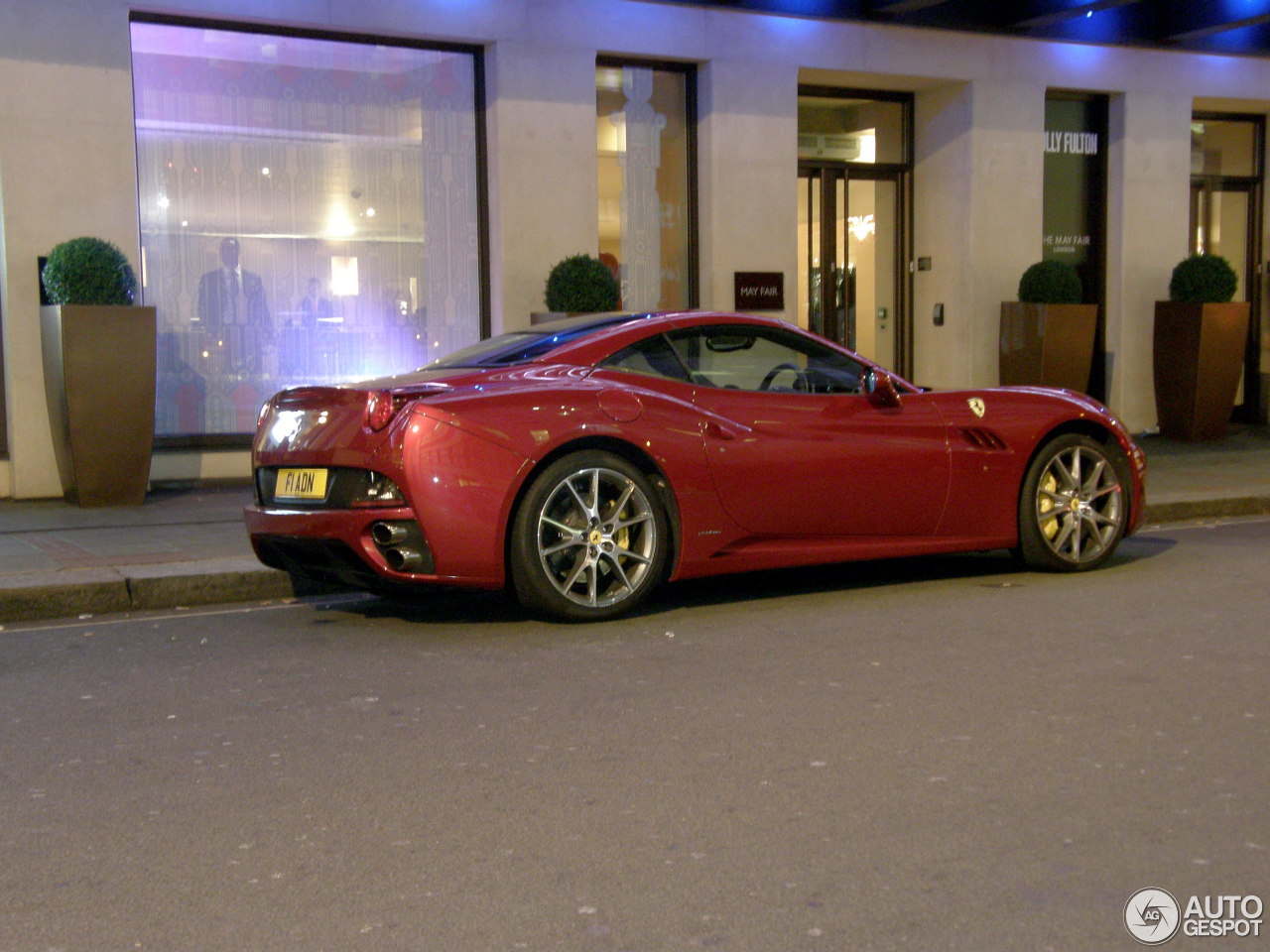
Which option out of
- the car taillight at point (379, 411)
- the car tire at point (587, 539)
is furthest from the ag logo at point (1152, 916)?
the car taillight at point (379, 411)

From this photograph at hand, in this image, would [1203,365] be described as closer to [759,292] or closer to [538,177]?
[759,292]

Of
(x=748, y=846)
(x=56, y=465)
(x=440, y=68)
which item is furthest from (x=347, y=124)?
(x=748, y=846)

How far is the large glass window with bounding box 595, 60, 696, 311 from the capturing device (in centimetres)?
1330

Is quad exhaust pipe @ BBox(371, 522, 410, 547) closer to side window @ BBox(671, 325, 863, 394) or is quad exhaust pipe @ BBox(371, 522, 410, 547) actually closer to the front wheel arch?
side window @ BBox(671, 325, 863, 394)

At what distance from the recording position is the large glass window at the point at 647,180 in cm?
1330

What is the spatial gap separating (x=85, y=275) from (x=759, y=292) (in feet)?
19.4

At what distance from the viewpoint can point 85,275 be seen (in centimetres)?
1019

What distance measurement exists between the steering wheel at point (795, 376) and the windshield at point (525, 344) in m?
0.67

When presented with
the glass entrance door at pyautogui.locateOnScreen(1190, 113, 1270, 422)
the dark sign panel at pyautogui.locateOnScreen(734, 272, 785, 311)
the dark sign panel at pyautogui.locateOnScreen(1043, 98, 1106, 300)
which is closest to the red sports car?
the dark sign panel at pyautogui.locateOnScreen(734, 272, 785, 311)

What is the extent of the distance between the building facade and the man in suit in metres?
0.02

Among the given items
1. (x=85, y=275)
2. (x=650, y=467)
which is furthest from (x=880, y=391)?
(x=85, y=275)

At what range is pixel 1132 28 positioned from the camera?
50.0ft

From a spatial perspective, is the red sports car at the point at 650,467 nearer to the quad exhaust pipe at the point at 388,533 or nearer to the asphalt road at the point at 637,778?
the quad exhaust pipe at the point at 388,533

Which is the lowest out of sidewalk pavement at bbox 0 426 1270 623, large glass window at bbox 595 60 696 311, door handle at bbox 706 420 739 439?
sidewalk pavement at bbox 0 426 1270 623
